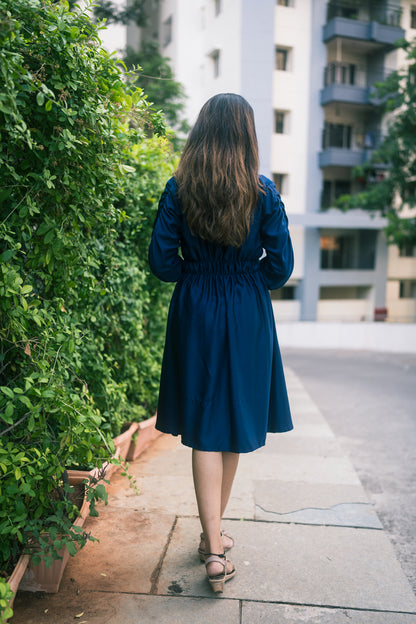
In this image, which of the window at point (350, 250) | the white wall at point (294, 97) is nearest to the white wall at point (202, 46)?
the white wall at point (294, 97)

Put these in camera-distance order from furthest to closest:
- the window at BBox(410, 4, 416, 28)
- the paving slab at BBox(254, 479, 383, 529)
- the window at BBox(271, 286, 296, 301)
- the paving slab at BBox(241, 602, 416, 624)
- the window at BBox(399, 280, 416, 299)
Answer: the window at BBox(399, 280, 416, 299) → the window at BBox(410, 4, 416, 28) → the window at BBox(271, 286, 296, 301) → the paving slab at BBox(254, 479, 383, 529) → the paving slab at BBox(241, 602, 416, 624)

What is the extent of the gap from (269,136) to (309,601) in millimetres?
20808

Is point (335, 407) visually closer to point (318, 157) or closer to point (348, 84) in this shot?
point (318, 157)

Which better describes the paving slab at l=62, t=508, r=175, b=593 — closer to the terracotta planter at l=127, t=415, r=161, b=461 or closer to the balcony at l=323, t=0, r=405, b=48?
the terracotta planter at l=127, t=415, r=161, b=461

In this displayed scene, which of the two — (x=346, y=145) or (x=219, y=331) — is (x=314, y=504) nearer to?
(x=219, y=331)

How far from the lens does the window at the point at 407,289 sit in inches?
1001

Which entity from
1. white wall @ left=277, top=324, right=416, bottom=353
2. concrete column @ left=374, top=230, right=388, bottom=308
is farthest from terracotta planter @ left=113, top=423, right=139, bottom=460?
concrete column @ left=374, top=230, right=388, bottom=308

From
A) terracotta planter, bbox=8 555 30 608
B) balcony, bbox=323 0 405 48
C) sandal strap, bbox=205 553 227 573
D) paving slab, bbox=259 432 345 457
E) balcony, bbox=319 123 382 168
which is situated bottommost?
paving slab, bbox=259 432 345 457

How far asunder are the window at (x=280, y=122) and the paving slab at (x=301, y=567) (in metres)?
21.1

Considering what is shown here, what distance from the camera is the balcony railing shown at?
2211 centimetres

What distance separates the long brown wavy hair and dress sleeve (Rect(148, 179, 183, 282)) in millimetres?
63

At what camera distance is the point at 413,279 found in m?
25.4

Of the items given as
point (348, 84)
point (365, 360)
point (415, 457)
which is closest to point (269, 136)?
point (348, 84)

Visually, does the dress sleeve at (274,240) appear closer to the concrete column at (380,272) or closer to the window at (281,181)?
the window at (281,181)
